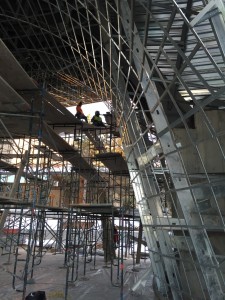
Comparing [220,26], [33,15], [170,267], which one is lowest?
[170,267]

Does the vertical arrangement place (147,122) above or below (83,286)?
above

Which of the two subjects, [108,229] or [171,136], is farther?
[108,229]

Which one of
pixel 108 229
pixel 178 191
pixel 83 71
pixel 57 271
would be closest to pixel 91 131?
pixel 83 71

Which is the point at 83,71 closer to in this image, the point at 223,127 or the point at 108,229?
the point at 108,229

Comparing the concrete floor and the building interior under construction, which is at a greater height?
the building interior under construction

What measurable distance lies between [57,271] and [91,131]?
6809 mm

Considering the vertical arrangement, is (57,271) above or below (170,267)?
above

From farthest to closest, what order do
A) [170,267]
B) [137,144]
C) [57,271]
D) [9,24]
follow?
[57,271] < [9,24] < [137,144] < [170,267]

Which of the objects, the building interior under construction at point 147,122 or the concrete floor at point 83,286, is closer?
the building interior under construction at point 147,122

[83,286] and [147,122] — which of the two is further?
[83,286]

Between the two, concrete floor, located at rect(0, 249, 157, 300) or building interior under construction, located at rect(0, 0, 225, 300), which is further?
concrete floor, located at rect(0, 249, 157, 300)

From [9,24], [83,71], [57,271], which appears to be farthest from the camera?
[83,71]

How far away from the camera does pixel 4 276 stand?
11648 mm

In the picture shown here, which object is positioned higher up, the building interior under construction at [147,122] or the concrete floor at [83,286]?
the building interior under construction at [147,122]
